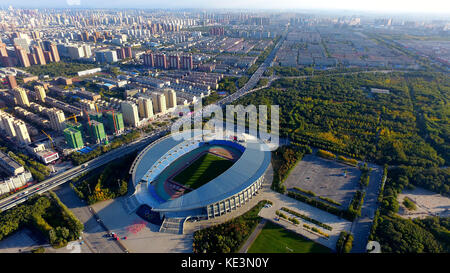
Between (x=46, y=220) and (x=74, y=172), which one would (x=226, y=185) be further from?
(x=74, y=172)

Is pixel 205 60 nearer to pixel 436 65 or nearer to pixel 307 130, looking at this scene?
pixel 307 130

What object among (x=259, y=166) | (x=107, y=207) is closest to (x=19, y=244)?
(x=107, y=207)

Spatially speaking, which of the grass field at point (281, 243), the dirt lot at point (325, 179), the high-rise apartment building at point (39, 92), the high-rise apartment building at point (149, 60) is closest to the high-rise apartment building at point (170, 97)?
the high-rise apartment building at point (39, 92)

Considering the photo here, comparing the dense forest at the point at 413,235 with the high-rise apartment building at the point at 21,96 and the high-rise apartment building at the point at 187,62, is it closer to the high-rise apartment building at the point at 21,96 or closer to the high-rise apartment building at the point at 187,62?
the high-rise apartment building at the point at 21,96

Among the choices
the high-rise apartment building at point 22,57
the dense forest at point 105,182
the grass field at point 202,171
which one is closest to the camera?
the dense forest at point 105,182

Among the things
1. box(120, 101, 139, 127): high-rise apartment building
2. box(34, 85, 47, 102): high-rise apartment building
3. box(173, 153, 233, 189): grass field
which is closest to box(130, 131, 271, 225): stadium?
box(173, 153, 233, 189): grass field
